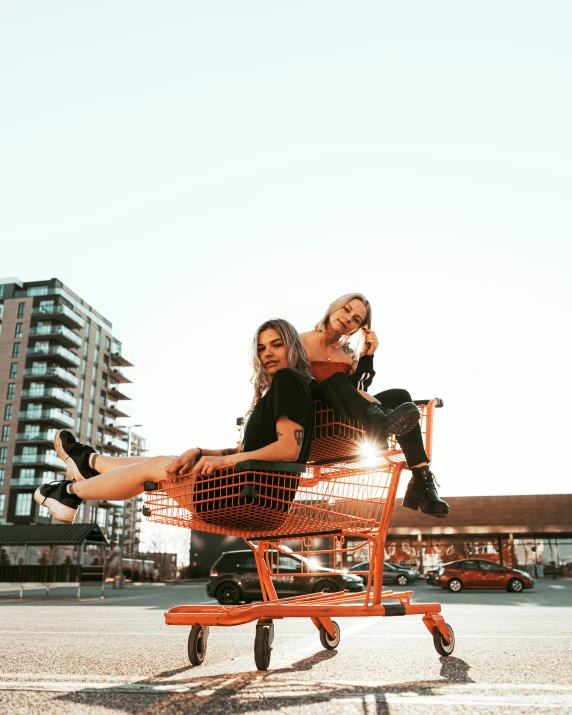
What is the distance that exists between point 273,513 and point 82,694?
114cm

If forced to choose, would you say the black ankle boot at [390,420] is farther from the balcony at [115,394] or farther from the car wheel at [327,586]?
the balcony at [115,394]

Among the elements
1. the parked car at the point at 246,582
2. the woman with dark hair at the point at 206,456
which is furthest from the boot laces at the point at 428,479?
the parked car at the point at 246,582

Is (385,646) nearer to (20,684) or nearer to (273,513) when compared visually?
(273,513)

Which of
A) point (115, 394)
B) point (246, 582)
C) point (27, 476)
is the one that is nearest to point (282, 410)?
point (246, 582)

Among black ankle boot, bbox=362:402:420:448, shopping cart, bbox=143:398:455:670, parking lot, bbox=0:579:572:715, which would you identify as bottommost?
parking lot, bbox=0:579:572:715

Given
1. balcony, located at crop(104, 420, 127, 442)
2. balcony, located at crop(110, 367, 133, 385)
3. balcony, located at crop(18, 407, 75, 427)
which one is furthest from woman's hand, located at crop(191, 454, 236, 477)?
balcony, located at crop(110, 367, 133, 385)

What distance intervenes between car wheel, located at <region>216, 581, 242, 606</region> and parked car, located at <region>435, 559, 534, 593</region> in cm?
1008

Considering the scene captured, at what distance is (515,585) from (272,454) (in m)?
22.4

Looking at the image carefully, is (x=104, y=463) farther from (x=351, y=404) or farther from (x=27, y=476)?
(x=27, y=476)

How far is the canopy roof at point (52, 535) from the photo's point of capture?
19297mm

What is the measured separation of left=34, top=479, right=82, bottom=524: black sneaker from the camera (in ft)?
10.7

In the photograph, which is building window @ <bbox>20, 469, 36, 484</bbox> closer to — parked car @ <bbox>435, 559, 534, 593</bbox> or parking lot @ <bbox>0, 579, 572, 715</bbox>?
parked car @ <bbox>435, 559, 534, 593</bbox>

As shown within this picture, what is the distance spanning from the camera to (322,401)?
140 inches

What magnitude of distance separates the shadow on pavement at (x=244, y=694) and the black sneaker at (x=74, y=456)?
105 centimetres
